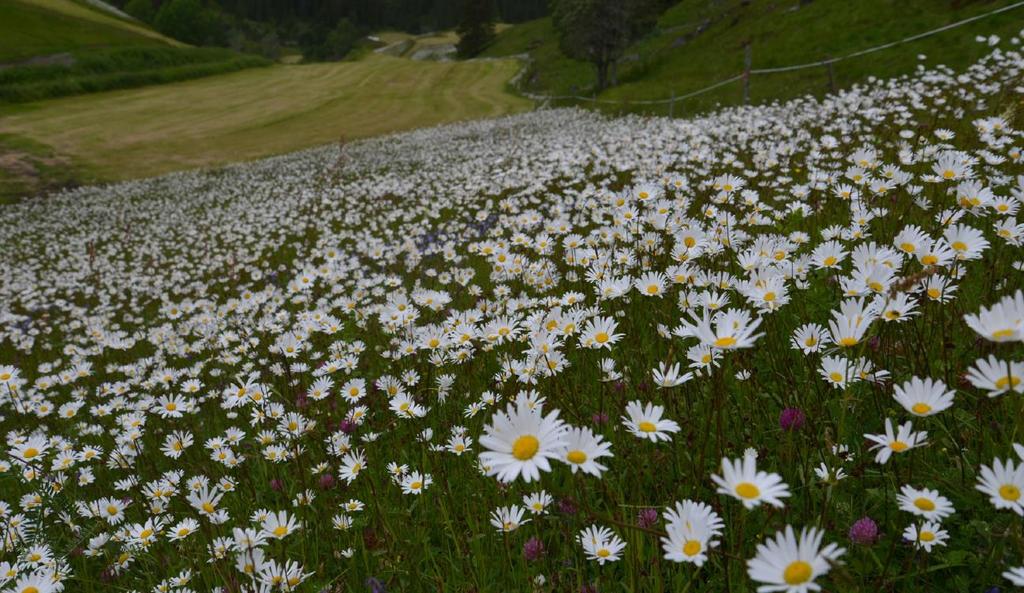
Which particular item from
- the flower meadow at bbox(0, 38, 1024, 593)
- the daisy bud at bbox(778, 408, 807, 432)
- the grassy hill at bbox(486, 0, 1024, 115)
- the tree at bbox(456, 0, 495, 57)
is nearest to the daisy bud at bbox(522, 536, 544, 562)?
the flower meadow at bbox(0, 38, 1024, 593)

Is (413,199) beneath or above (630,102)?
beneath

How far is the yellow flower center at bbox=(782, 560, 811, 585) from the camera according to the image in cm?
110

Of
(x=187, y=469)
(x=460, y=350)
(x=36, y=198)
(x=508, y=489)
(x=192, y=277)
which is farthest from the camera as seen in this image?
(x=36, y=198)

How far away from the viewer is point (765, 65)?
83.0 ft

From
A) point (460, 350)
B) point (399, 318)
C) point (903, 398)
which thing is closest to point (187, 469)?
point (399, 318)

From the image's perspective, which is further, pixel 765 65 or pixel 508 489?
pixel 765 65

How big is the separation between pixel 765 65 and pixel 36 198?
32.9 meters

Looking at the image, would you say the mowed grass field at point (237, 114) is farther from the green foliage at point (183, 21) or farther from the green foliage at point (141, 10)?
the green foliage at point (141, 10)

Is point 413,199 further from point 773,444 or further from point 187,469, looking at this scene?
point 773,444

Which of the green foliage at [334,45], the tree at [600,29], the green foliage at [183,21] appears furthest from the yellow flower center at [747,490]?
the green foliage at [334,45]

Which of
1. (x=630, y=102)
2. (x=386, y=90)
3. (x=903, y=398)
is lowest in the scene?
(x=903, y=398)

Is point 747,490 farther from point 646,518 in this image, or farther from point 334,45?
point 334,45

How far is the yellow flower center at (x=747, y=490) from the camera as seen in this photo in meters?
1.30

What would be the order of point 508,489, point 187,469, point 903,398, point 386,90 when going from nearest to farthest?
point 903,398 < point 508,489 < point 187,469 < point 386,90
